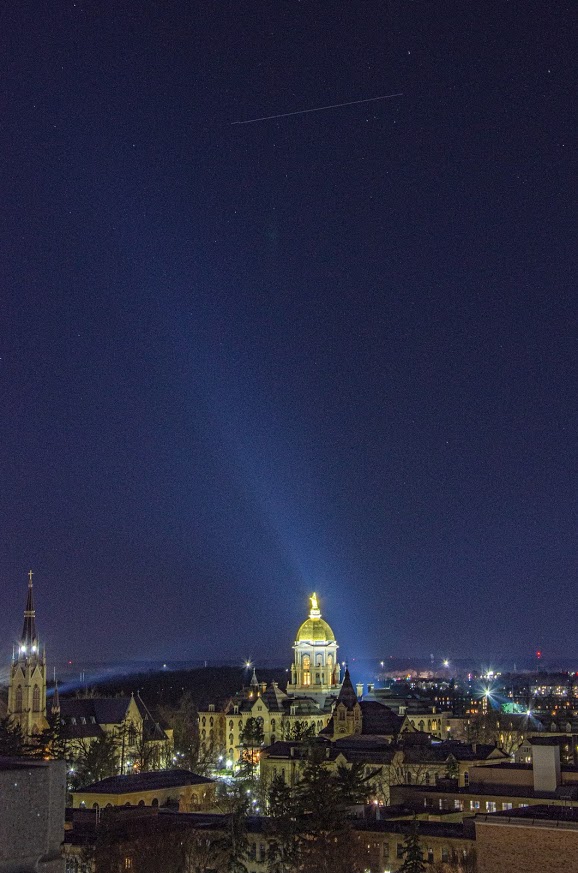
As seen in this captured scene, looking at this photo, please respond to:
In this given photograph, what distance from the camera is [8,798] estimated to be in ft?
48.1

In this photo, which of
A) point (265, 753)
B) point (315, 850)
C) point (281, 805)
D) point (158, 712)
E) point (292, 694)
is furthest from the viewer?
point (158, 712)

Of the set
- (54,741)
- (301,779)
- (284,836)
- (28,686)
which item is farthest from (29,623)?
(284,836)

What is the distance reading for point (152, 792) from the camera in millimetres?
85312

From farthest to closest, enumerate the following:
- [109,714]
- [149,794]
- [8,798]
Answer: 1. [109,714]
2. [149,794]
3. [8,798]

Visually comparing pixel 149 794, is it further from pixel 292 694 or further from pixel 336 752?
pixel 292 694

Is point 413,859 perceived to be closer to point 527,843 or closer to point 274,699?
point 527,843

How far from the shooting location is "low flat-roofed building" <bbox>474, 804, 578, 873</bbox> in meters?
42.3

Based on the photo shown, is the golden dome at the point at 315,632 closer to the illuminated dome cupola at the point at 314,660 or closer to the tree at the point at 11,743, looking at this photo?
the illuminated dome cupola at the point at 314,660

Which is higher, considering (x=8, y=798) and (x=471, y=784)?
(x=8, y=798)

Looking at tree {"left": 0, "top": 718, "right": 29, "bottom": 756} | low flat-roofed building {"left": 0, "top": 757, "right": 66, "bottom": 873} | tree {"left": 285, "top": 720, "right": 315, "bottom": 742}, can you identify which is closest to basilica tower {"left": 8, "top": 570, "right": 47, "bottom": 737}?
tree {"left": 0, "top": 718, "right": 29, "bottom": 756}

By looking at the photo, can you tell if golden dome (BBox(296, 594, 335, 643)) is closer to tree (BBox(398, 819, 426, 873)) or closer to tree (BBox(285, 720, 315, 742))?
tree (BBox(285, 720, 315, 742))

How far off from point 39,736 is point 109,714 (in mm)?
48019

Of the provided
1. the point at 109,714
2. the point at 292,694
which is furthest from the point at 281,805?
the point at 292,694

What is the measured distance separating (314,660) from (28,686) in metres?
50.0
